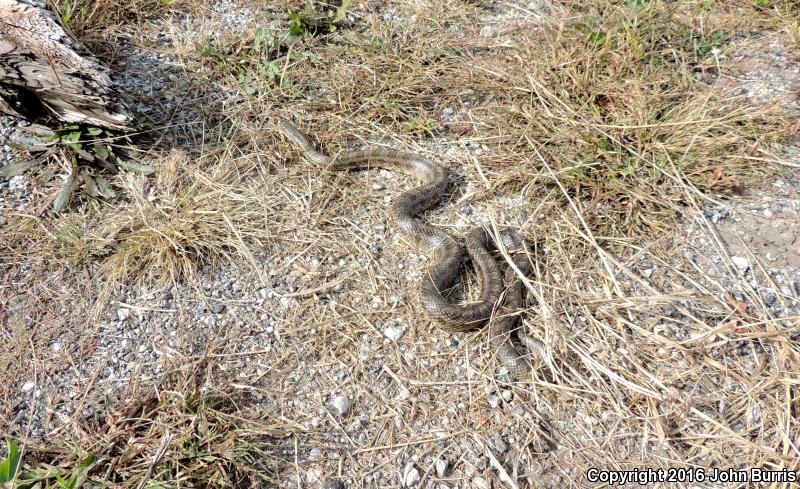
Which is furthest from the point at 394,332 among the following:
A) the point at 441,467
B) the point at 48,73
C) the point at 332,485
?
the point at 48,73

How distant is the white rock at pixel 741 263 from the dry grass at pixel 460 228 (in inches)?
3.7

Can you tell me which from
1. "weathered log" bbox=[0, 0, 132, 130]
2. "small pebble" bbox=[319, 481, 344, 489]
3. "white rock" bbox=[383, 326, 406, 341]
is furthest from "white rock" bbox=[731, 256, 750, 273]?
"weathered log" bbox=[0, 0, 132, 130]

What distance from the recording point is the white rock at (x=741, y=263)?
4656 millimetres

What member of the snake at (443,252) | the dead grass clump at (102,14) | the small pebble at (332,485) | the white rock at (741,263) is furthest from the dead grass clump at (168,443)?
the dead grass clump at (102,14)

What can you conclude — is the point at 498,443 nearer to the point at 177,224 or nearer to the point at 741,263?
the point at 741,263

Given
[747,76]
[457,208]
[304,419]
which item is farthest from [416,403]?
[747,76]

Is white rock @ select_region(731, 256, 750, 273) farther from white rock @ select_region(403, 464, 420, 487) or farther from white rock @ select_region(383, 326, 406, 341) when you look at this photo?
white rock @ select_region(403, 464, 420, 487)

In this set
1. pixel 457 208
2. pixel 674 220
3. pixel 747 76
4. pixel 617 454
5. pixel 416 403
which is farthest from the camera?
pixel 747 76

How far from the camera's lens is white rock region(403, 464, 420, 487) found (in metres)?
3.70

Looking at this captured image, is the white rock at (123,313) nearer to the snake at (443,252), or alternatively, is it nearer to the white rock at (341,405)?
the white rock at (341,405)

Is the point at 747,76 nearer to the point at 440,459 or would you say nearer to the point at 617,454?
the point at 617,454

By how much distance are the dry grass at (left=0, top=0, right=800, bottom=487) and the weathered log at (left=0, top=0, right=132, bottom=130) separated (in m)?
0.79

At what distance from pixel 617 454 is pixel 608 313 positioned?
108cm

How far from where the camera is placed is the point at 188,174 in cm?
554
